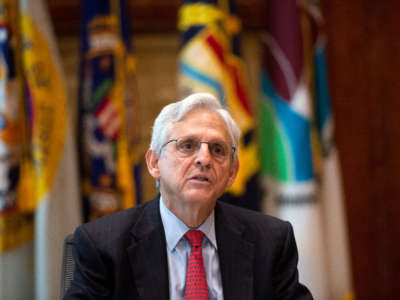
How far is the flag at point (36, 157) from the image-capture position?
81.6 inches

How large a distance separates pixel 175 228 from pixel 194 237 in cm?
7

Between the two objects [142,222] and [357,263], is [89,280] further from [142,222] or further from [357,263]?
[357,263]

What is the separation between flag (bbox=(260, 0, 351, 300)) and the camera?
2334 millimetres

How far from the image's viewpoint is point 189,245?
1.23 m

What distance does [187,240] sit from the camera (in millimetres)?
1229

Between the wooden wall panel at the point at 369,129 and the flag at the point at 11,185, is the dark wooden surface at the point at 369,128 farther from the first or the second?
the flag at the point at 11,185

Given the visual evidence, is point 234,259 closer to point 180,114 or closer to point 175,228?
→ point 175,228

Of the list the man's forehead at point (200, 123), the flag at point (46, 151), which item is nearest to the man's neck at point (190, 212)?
the man's forehead at point (200, 123)

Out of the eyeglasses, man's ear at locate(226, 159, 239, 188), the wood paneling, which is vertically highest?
the wood paneling

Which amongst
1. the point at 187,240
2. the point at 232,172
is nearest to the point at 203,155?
the point at 232,172

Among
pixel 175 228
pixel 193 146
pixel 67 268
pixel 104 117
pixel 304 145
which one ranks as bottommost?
pixel 67 268

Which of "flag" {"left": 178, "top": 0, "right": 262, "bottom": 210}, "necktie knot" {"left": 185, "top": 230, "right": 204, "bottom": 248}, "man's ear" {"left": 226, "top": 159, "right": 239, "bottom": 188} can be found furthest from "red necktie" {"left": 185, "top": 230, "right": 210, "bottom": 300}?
"flag" {"left": 178, "top": 0, "right": 262, "bottom": 210}

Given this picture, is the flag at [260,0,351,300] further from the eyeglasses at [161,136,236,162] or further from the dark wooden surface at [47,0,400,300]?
the eyeglasses at [161,136,236,162]

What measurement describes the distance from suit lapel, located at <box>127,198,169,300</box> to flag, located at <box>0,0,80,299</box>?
1115 mm
